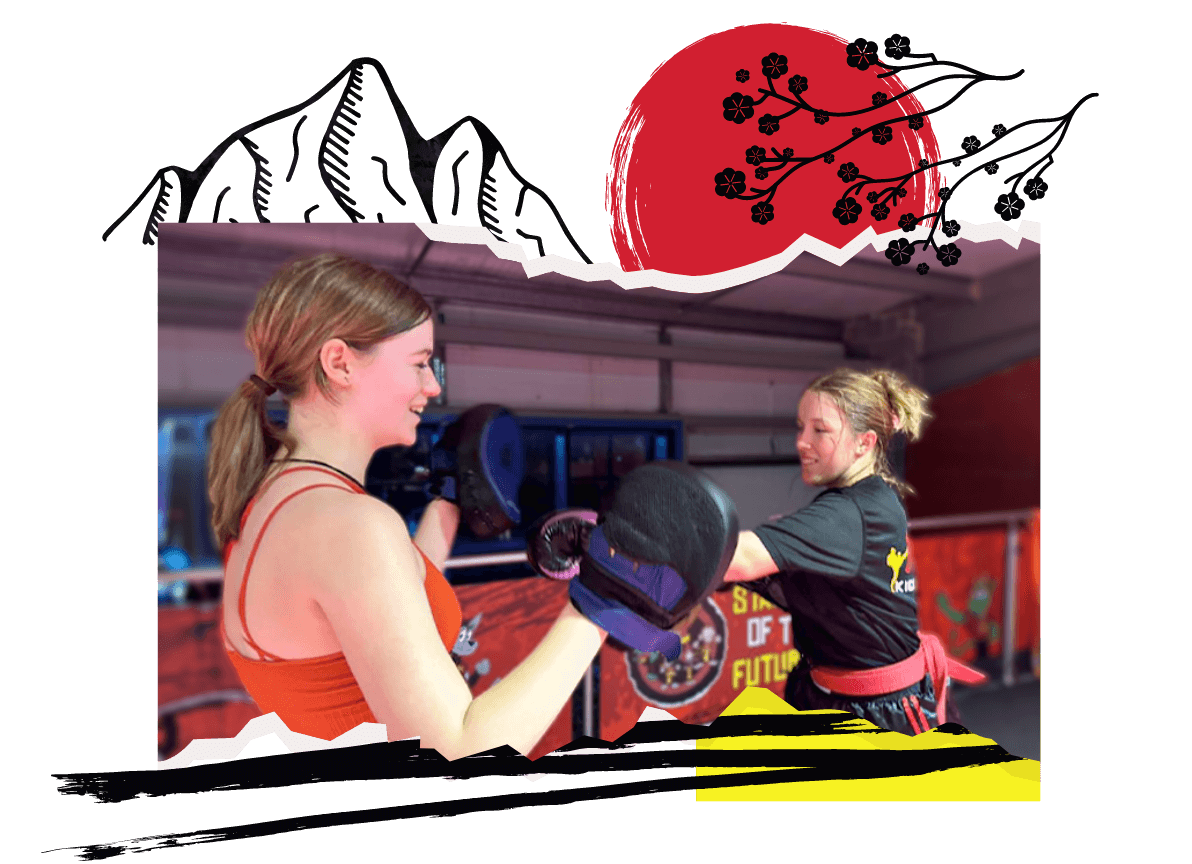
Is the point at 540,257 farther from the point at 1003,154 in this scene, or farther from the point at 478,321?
the point at 1003,154

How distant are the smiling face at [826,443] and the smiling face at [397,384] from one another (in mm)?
1018

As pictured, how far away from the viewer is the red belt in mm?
1632

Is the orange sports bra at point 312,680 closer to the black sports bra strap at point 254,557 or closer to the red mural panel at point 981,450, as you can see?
the black sports bra strap at point 254,557

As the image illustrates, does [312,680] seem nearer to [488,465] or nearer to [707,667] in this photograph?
[488,465]

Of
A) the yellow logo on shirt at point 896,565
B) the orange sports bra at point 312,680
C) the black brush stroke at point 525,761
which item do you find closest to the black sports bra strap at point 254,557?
the orange sports bra at point 312,680

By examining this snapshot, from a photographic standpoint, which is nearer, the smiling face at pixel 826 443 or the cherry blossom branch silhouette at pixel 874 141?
the cherry blossom branch silhouette at pixel 874 141

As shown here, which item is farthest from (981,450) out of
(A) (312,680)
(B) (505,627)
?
(A) (312,680)

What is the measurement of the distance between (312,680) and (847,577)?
1.33 metres

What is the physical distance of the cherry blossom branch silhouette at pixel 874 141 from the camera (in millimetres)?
1494

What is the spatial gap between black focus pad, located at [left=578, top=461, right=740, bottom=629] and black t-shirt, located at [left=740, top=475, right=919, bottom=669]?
15.0 inches

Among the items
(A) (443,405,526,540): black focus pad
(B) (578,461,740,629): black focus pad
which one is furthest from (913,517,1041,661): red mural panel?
(A) (443,405,526,540): black focus pad

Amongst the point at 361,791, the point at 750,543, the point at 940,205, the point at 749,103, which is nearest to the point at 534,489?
the point at 750,543

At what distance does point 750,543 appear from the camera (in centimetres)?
152

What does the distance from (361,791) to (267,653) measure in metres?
0.44
